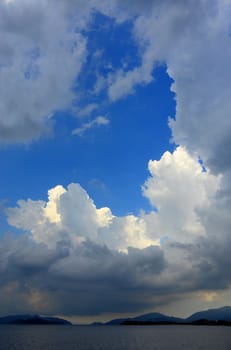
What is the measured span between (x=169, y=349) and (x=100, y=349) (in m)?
35.8

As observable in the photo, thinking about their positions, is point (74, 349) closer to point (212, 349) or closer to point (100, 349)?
point (100, 349)

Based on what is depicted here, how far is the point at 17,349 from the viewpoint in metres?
185

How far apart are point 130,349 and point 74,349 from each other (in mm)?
28572

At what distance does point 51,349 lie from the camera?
7259 inches

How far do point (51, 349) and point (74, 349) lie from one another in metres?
11.6

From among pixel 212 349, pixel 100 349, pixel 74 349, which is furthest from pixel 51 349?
pixel 212 349

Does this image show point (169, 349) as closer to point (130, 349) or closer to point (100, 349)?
point (130, 349)

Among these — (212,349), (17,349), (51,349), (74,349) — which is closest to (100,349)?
(74,349)

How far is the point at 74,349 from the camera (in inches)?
7283

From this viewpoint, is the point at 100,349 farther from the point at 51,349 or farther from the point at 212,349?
the point at 212,349

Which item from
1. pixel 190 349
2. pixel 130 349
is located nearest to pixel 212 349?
pixel 190 349

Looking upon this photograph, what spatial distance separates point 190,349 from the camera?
182500 mm

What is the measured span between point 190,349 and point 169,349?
11049 mm

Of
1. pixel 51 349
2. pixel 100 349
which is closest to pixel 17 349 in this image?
pixel 51 349
